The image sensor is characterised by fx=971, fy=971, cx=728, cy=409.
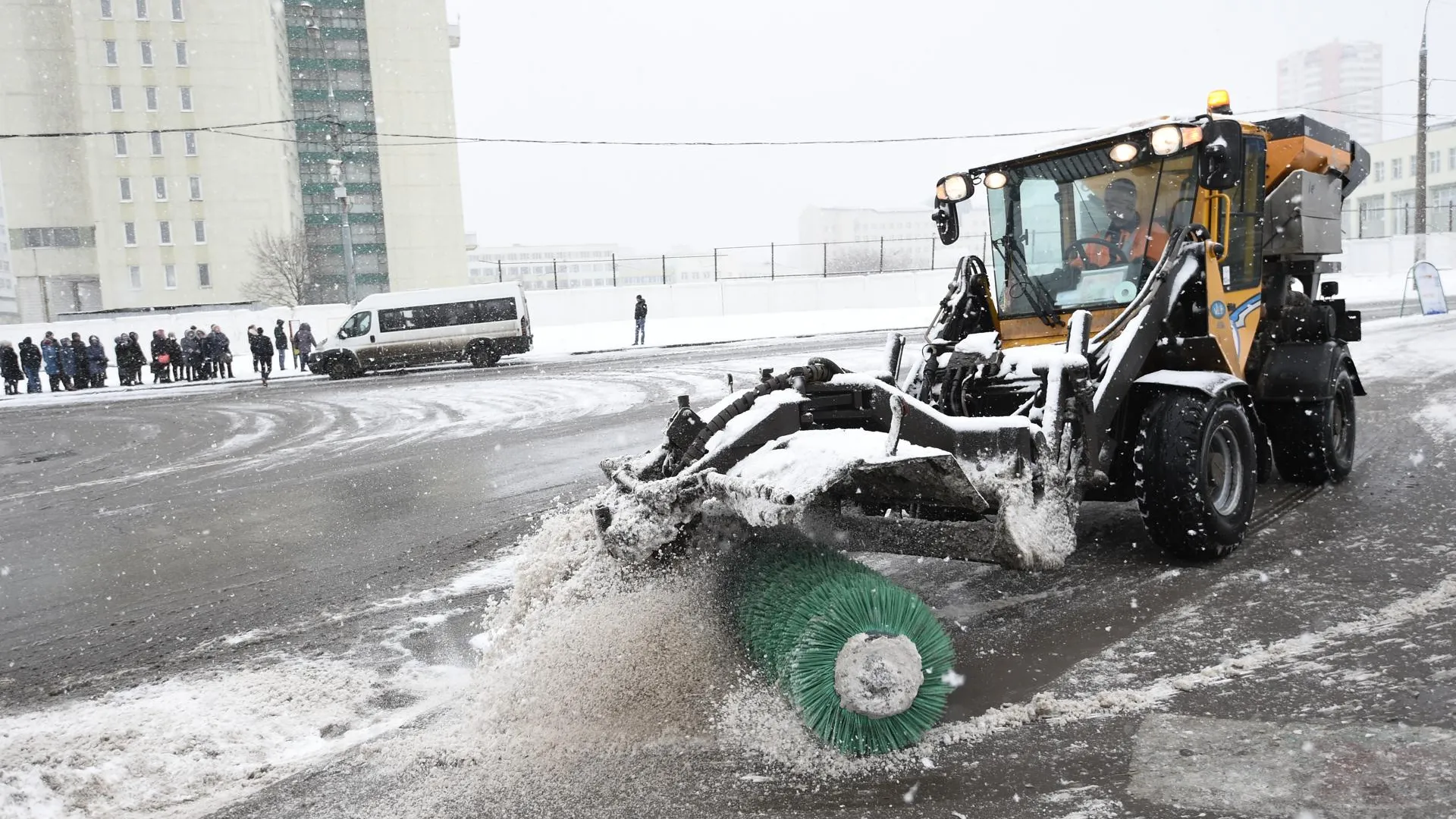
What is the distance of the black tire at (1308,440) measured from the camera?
22.8ft

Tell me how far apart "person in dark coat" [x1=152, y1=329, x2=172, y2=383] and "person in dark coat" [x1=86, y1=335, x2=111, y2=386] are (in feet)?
3.99

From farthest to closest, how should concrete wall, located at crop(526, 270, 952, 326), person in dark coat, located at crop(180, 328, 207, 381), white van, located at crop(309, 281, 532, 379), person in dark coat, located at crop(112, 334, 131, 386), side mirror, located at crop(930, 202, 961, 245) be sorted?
concrete wall, located at crop(526, 270, 952, 326)
person in dark coat, located at crop(180, 328, 207, 381)
person in dark coat, located at crop(112, 334, 131, 386)
white van, located at crop(309, 281, 532, 379)
side mirror, located at crop(930, 202, 961, 245)

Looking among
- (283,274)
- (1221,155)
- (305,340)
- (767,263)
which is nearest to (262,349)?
(305,340)

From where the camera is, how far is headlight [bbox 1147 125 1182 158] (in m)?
5.43

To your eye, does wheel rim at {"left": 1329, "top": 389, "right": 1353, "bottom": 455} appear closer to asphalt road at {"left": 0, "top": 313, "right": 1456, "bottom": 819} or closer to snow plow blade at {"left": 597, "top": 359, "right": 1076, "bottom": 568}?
asphalt road at {"left": 0, "top": 313, "right": 1456, "bottom": 819}

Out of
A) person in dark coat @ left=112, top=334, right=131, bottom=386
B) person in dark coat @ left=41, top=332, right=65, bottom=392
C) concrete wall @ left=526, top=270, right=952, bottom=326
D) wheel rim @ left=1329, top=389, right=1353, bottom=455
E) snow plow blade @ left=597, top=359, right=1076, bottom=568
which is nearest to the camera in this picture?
snow plow blade @ left=597, top=359, right=1076, bottom=568

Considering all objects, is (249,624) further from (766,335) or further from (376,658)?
(766,335)

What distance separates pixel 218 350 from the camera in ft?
89.1

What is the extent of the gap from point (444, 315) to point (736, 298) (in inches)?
634

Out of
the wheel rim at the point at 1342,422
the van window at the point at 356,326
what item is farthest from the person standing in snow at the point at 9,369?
the wheel rim at the point at 1342,422

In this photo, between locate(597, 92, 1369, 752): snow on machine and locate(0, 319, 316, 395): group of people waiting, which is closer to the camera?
locate(597, 92, 1369, 752): snow on machine

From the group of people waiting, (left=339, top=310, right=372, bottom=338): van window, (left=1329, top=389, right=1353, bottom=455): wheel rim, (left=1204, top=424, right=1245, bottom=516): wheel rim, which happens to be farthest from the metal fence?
(left=1204, top=424, right=1245, bottom=516): wheel rim

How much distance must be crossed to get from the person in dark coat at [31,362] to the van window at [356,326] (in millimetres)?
8024

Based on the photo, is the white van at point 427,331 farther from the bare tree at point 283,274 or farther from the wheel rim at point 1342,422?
the wheel rim at point 1342,422
